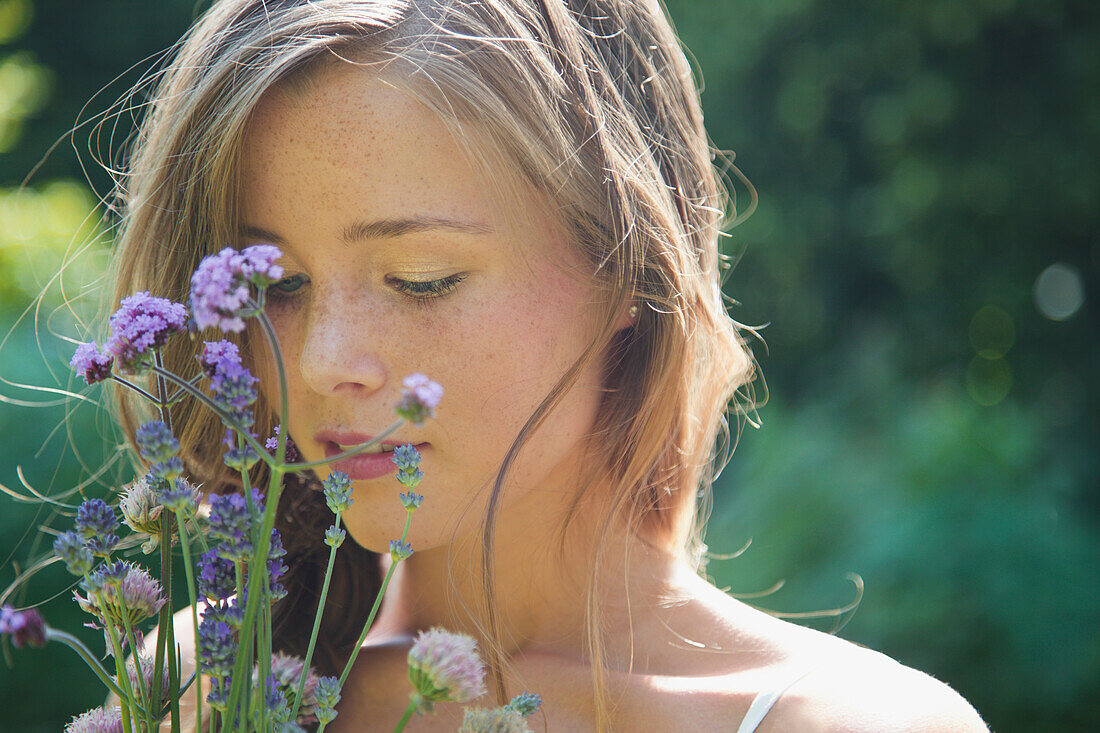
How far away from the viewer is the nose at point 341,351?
1.16 m

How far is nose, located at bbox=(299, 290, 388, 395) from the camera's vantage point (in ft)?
3.79

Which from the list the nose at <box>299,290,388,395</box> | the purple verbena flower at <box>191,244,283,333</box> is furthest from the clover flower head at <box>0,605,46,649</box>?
the nose at <box>299,290,388,395</box>

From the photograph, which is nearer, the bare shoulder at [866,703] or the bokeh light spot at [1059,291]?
the bare shoulder at [866,703]

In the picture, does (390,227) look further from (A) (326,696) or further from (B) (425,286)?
(A) (326,696)

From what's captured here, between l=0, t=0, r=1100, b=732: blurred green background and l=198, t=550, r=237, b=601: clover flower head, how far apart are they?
2.03m

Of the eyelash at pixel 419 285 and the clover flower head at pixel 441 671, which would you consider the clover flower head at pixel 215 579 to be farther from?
the eyelash at pixel 419 285

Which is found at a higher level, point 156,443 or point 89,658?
point 156,443

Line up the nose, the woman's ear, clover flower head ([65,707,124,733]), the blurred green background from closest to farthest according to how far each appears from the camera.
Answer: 1. clover flower head ([65,707,124,733])
2. the nose
3. the woman's ear
4. the blurred green background

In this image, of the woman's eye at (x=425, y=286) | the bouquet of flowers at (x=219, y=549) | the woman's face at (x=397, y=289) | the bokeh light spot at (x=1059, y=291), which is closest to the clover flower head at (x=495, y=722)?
the bouquet of flowers at (x=219, y=549)

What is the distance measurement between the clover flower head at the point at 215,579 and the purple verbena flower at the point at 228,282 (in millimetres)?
217

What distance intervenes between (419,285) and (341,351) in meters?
0.14

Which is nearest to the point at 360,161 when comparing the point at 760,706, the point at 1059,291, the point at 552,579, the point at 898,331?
the point at 552,579

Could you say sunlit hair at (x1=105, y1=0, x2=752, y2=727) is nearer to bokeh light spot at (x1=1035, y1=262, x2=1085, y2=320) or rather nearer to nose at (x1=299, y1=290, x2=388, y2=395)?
nose at (x1=299, y1=290, x2=388, y2=395)

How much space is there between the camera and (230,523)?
72cm
